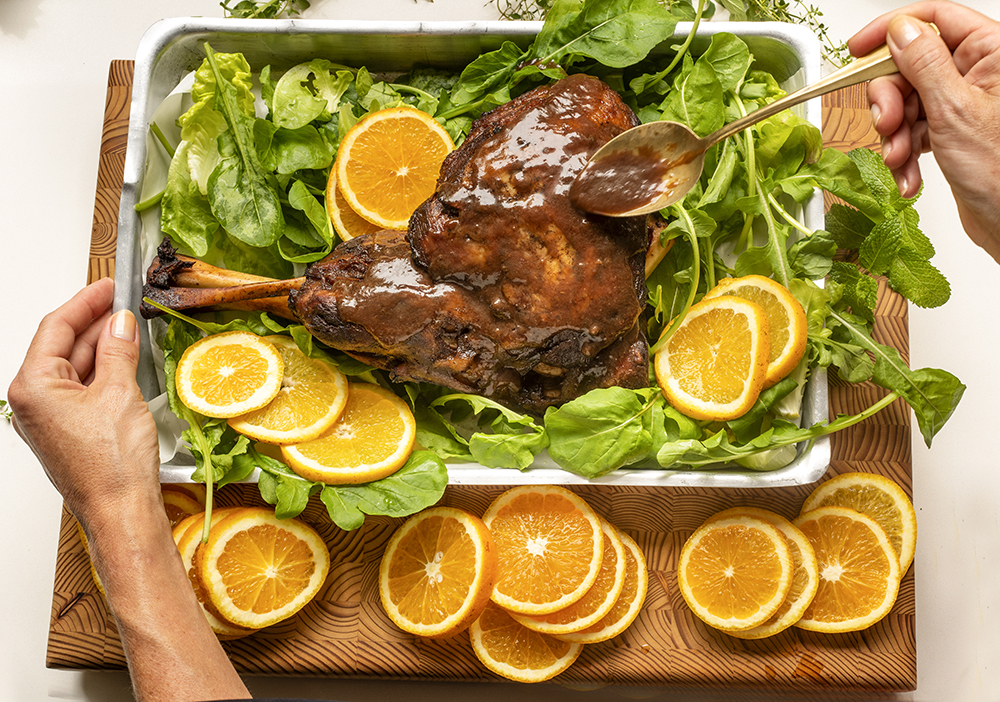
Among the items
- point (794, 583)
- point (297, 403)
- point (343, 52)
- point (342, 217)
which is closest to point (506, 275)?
point (342, 217)

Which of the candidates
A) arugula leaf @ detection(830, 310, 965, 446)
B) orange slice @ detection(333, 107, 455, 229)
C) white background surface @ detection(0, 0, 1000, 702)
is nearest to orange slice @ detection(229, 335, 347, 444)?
orange slice @ detection(333, 107, 455, 229)

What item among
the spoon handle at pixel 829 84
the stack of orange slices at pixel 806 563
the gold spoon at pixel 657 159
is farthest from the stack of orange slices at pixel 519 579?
the spoon handle at pixel 829 84

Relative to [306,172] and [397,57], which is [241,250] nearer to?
[306,172]

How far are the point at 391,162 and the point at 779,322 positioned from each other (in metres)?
1.28

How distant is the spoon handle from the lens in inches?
76.1

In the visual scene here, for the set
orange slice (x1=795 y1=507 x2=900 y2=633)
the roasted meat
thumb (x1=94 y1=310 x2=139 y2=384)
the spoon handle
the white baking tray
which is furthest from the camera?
orange slice (x1=795 y1=507 x2=900 y2=633)

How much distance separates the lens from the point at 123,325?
89.5 inches

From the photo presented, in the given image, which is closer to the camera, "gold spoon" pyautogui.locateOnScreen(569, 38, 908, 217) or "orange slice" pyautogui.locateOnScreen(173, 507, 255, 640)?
"gold spoon" pyautogui.locateOnScreen(569, 38, 908, 217)

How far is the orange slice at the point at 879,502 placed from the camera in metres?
2.46

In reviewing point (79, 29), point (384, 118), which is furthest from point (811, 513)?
point (79, 29)

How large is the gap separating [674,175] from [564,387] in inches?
27.4

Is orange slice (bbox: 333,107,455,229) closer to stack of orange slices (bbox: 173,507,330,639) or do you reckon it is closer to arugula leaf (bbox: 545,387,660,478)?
arugula leaf (bbox: 545,387,660,478)

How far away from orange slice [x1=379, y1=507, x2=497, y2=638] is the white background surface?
41cm

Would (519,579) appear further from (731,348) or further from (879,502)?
(879,502)
